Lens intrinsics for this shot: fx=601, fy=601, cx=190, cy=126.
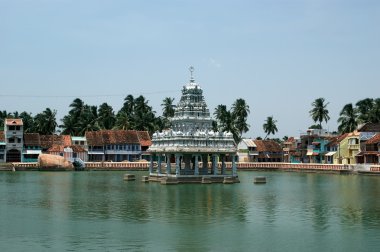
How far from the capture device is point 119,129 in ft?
490

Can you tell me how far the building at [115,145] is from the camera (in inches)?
5290

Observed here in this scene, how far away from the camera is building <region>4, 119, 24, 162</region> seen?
425 ft

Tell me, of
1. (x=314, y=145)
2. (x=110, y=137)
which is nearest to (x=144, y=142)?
(x=110, y=137)

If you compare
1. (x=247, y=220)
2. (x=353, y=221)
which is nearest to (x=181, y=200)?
(x=247, y=220)

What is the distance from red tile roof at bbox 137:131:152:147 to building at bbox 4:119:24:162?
86.2ft

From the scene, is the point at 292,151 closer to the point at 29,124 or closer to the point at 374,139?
the point at 374,139

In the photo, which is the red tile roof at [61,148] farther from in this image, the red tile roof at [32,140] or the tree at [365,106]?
the tree at [365,106]

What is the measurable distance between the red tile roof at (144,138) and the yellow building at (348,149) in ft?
137

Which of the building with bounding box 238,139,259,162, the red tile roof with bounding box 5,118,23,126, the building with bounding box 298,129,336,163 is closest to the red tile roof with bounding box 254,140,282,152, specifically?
the building with bounding box 238,139,259,162

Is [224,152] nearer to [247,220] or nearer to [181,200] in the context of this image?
[181,200]

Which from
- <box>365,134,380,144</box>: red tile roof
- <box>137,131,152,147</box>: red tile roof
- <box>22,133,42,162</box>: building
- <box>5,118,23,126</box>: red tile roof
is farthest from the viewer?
<box>137,131,152,147</box>: red tile roof

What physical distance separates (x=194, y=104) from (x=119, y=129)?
237 ft

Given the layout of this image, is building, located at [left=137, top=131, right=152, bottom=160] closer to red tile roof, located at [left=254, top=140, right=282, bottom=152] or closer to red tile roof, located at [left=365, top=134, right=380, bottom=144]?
red tile roof, located at [left=254, top=140, right=282, bottom=152]

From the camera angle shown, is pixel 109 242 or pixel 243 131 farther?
pixel 243 131
